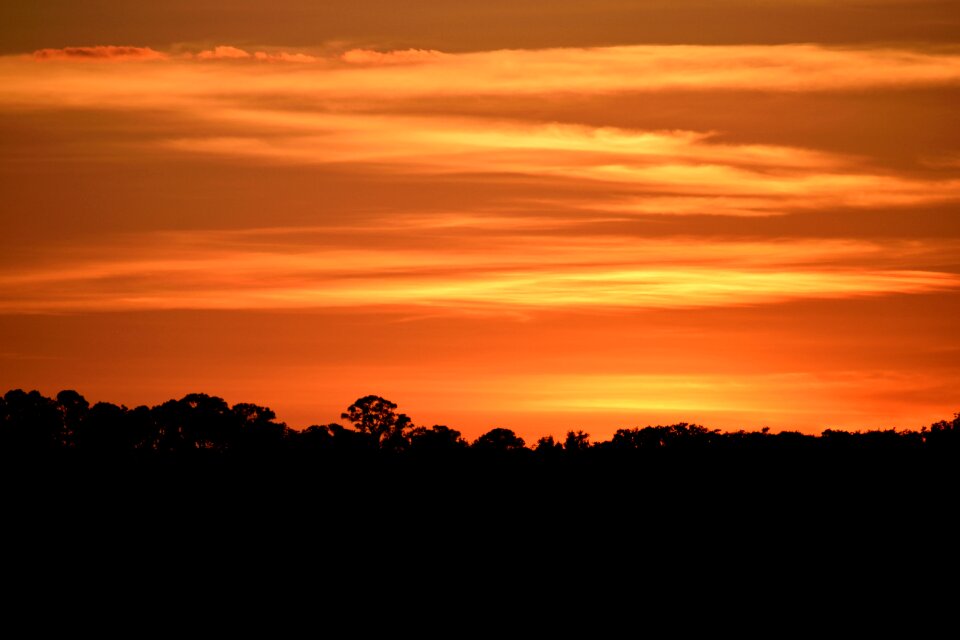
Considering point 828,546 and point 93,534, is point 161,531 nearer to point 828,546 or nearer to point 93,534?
point 93,534

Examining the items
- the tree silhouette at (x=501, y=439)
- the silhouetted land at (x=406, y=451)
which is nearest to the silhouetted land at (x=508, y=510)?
the silhouetted land at (x=406, y=451)

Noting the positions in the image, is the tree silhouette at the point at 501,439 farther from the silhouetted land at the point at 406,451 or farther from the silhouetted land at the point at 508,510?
the silhouetted land at the point at 508,510

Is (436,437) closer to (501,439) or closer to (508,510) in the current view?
(501,439)

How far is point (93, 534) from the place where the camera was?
80.1 metres

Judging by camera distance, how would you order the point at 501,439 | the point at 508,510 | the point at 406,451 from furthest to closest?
1. the point at 501,439
2. the point at 406,451
3. the point at 508,510

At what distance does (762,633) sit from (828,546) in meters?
11.5

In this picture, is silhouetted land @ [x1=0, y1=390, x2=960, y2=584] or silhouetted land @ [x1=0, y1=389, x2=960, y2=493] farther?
silhouetted land @ [x1=0, y1=389, x2=960, y2=493]

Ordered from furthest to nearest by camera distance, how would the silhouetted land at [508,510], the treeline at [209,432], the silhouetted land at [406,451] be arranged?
the treeline at [209,432], the silhouetted land at [406,451], the silhouetted land at [508,510]

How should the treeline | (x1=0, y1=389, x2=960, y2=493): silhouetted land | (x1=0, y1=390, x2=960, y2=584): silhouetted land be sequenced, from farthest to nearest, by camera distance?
1. the treeline
2. (x1=0, y1=389, x2=960, y2=493): silhouetted land
3. (x1=0, y1=390, x2=960, y2=584): silhouetted land

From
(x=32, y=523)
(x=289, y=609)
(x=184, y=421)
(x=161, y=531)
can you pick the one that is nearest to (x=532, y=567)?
(x=289, y=609)

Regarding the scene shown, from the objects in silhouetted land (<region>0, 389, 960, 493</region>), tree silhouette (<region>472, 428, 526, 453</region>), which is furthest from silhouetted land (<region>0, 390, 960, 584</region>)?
tree silhouette (<region>472, 428, 526, 453</region>)

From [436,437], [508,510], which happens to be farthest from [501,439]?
[508,510]

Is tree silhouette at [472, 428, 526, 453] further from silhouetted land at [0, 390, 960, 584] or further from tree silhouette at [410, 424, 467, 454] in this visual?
silhouetted land at [0, 390, 960, 584]

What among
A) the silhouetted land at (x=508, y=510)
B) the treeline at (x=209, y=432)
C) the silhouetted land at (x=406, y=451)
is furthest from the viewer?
the treeline at (x=209, y=432)
